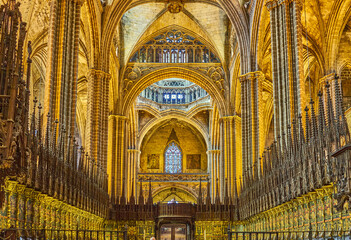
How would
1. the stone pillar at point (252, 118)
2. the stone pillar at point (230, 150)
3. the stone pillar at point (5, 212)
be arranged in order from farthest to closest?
the stone pillar at point (230, 150) → the stone pillar at point (252, 118) → the stone pillar at point (5, 212)

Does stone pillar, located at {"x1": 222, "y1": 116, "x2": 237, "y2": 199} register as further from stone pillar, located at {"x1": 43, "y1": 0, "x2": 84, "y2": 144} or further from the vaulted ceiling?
stone pillar, located at {"x1": 43, "y1": 0, "x2": 84, "y2": 144}

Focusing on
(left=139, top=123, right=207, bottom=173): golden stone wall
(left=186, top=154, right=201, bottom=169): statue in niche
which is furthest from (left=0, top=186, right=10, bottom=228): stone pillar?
(left=186, top=154, right=201, bottom=169): statue in niche

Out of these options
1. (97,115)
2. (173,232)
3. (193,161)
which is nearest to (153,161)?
(193,161)

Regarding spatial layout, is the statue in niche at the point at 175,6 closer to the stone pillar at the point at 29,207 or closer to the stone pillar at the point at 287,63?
the stone pillar at the point at 287,63

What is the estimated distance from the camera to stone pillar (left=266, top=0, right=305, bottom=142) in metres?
16.4

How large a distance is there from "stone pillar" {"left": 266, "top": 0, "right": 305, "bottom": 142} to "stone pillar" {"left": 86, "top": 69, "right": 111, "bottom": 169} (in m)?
9.80

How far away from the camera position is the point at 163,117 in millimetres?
42500

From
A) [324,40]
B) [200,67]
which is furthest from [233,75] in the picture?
[324,40]

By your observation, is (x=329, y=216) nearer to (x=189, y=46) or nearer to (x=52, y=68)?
(x=52, y=68)

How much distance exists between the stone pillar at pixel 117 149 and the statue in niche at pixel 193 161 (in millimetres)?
14572

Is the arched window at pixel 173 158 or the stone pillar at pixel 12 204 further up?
the arched window at pixel 173 158

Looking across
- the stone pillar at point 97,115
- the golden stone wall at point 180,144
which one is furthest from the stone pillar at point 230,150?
the golden stone wall at point 180,144

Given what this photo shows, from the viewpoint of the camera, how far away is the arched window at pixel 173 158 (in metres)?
46.7

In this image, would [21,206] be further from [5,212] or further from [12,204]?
[5,212]
